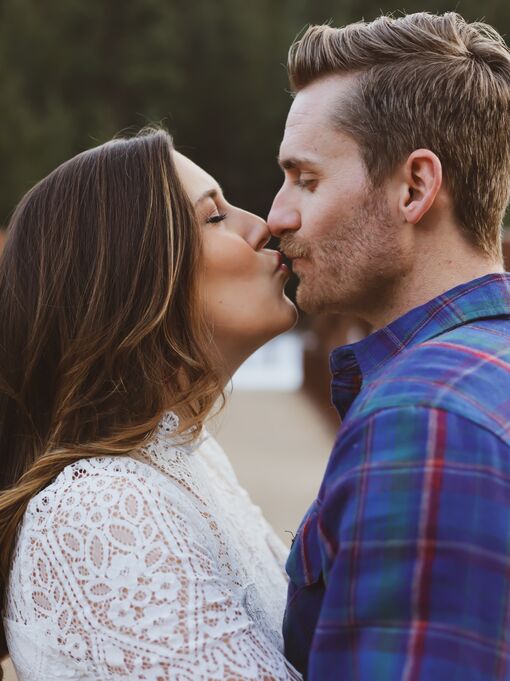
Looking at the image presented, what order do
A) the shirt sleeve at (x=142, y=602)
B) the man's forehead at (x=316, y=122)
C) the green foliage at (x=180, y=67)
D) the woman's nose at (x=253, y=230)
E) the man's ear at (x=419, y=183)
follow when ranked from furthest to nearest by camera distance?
the green foliage at (x=180, y=67), the woman's nose at (x=253, y=230), the man's forehead at (x=316, y=122), the man's ear at (x=419, y=183), the shirt sleeve at (x=142, y=602)

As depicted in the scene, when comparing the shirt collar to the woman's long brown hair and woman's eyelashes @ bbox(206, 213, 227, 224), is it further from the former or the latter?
woman's eyelashes @ bbox(206, 213, 227, 224)

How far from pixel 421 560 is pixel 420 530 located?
0.04m

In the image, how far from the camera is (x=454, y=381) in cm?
149

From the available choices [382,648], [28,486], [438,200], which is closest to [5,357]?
[28,486]

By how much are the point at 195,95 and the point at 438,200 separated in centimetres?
2824

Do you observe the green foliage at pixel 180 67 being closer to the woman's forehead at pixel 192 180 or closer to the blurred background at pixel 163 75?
the blurred background at pixel 163 75

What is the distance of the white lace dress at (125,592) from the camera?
1706 mm

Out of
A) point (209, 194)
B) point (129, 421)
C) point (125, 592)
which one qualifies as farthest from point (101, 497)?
point (209, 194)

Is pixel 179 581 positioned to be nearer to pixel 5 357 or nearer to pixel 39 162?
pixel 5 357

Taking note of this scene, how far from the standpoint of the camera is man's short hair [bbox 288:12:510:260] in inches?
79.5

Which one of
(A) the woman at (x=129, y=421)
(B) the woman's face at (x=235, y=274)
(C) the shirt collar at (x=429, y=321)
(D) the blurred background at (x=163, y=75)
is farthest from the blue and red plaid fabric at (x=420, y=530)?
(D) the blurred background at (x=163, y=75)

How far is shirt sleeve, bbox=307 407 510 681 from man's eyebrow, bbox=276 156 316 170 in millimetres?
849

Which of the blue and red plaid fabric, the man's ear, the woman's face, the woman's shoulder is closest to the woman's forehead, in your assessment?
the woman's face

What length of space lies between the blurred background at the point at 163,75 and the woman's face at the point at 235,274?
2388cm
